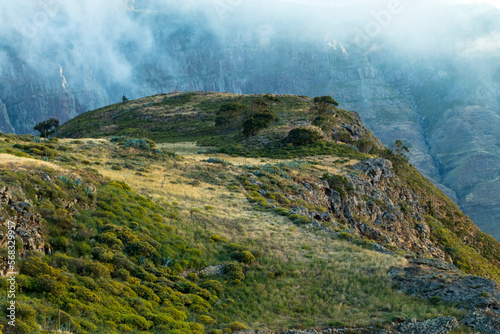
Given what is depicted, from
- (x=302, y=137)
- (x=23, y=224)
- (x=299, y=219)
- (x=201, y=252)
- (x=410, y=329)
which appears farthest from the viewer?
(x=302, y=137)

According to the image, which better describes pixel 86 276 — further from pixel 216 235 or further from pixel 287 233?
pixel 287 233

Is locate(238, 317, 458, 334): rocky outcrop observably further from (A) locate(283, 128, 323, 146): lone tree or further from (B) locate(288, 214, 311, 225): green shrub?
(A) locate(283, 128, 323, 146): lone tree

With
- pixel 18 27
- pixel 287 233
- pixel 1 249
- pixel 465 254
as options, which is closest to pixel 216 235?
pixel 287 233

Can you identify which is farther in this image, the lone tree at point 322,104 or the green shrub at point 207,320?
the lone tree at point 322,104

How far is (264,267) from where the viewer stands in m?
24.2

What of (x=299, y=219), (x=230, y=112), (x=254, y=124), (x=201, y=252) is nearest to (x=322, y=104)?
(x=230, y=112)

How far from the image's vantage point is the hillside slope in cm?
1628

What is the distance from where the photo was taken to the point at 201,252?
81.1ft

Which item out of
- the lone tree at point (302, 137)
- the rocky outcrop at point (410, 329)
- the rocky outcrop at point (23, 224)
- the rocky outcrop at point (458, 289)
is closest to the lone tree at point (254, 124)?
the lone tree at point (302, 137)

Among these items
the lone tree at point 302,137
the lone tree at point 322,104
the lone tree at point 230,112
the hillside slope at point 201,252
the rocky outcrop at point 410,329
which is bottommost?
the rocky outcrop at point 410,329

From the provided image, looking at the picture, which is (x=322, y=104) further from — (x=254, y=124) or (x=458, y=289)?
(x=458, y=289)

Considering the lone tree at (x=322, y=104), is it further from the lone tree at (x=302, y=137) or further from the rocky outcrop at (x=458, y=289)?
the rocky outcrop at (x=458, y=289)

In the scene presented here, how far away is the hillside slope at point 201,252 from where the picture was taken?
53.4 feet

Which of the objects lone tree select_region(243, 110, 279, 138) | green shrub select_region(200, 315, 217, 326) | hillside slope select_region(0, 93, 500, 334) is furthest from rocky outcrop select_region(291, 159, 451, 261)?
lone tree select_region(243, 110, 279, 138)
